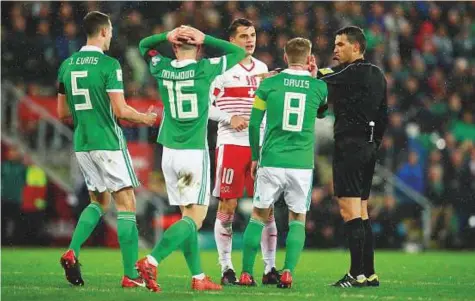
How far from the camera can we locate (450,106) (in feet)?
68.8

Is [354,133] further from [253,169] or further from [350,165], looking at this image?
[253,169]

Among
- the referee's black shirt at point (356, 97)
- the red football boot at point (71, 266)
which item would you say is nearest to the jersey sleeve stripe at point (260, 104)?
the referee's black shirt at point (356, 97)

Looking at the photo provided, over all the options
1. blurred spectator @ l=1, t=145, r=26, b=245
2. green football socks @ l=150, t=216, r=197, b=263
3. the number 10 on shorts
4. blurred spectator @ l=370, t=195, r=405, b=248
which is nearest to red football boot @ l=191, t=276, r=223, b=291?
green football socks @ l=150, t=216, r=197, b=263

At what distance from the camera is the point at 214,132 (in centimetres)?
1908

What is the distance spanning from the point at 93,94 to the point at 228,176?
1.78 m

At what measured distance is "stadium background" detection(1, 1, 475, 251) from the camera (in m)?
18.6

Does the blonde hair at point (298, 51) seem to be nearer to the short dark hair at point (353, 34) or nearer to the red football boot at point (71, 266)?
the short dark hair at point (353, 34)

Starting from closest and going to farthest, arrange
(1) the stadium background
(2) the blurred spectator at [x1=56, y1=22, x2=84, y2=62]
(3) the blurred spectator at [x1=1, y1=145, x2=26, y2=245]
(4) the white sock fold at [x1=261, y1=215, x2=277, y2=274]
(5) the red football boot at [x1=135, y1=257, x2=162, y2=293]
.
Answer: (5) the red football boot at [x1=135, y1=257, x2=162, y2=293]
(4) the white sock fold at [x1=261, y1=215, x2=277, y2=274]
(3) the blurred spectator at [x1=1, y1=145, x2=26, y2=245]
(1) the stadium background
(2) the blurred spectator at [x1=56, y1=22, x2=84, y2=62]

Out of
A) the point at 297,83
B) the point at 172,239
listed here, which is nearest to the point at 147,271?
the point at 172,239

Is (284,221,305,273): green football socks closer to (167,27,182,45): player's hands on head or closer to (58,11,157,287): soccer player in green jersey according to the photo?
(58,11,157,287): soccer player in green jersey

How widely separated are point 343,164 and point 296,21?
39.0 feet

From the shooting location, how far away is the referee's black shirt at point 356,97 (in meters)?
10.1

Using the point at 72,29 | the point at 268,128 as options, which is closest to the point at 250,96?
the point at 268,128

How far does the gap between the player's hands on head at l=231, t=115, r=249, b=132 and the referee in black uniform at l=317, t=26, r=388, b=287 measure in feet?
3.03
